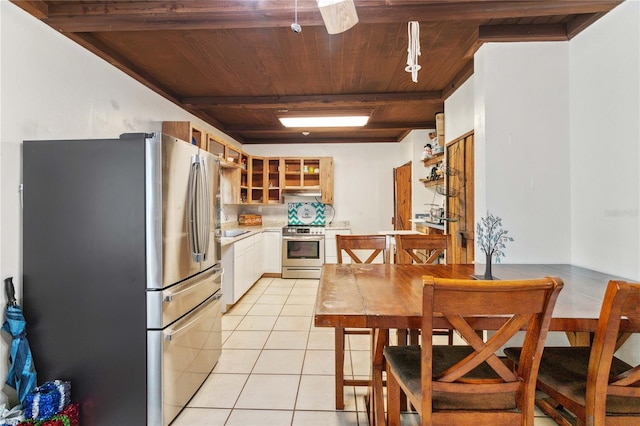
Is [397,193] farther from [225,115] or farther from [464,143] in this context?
[225,115]

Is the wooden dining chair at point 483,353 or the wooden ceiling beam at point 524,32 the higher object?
the wooden ceiling beam at point 524,32

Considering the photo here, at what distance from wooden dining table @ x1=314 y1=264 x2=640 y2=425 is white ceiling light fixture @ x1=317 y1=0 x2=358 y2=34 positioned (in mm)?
1256

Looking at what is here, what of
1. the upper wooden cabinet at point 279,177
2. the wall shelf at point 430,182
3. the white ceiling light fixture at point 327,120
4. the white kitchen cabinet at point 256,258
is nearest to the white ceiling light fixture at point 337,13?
the white ceiling light fixture at point 327,120

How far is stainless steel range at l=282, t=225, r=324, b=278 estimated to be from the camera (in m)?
5.55

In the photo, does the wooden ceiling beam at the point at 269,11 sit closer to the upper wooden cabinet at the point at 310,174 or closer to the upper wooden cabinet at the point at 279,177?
the upper wooden cabinet at the point at 279,177

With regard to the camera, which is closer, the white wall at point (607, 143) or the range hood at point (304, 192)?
the white wall at point (607, 143)

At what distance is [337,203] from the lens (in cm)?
626

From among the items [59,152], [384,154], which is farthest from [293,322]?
[384,154]

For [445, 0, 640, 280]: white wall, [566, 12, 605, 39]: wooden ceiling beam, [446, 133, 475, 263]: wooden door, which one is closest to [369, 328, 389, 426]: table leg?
[445, 0, 640, 280]: white wall

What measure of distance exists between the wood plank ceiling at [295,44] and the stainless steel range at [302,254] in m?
2.17

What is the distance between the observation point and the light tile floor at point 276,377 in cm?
200

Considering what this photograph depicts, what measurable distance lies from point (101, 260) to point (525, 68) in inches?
128

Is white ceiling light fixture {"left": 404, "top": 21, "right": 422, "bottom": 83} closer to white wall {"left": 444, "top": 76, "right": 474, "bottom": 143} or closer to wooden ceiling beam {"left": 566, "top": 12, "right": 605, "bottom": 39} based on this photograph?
wooden ceiling beam {"left": 566, "top": 12, "right": 605, "bottom": 39}

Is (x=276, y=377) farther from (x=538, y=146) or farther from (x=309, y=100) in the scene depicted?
(x=309, y=100)
